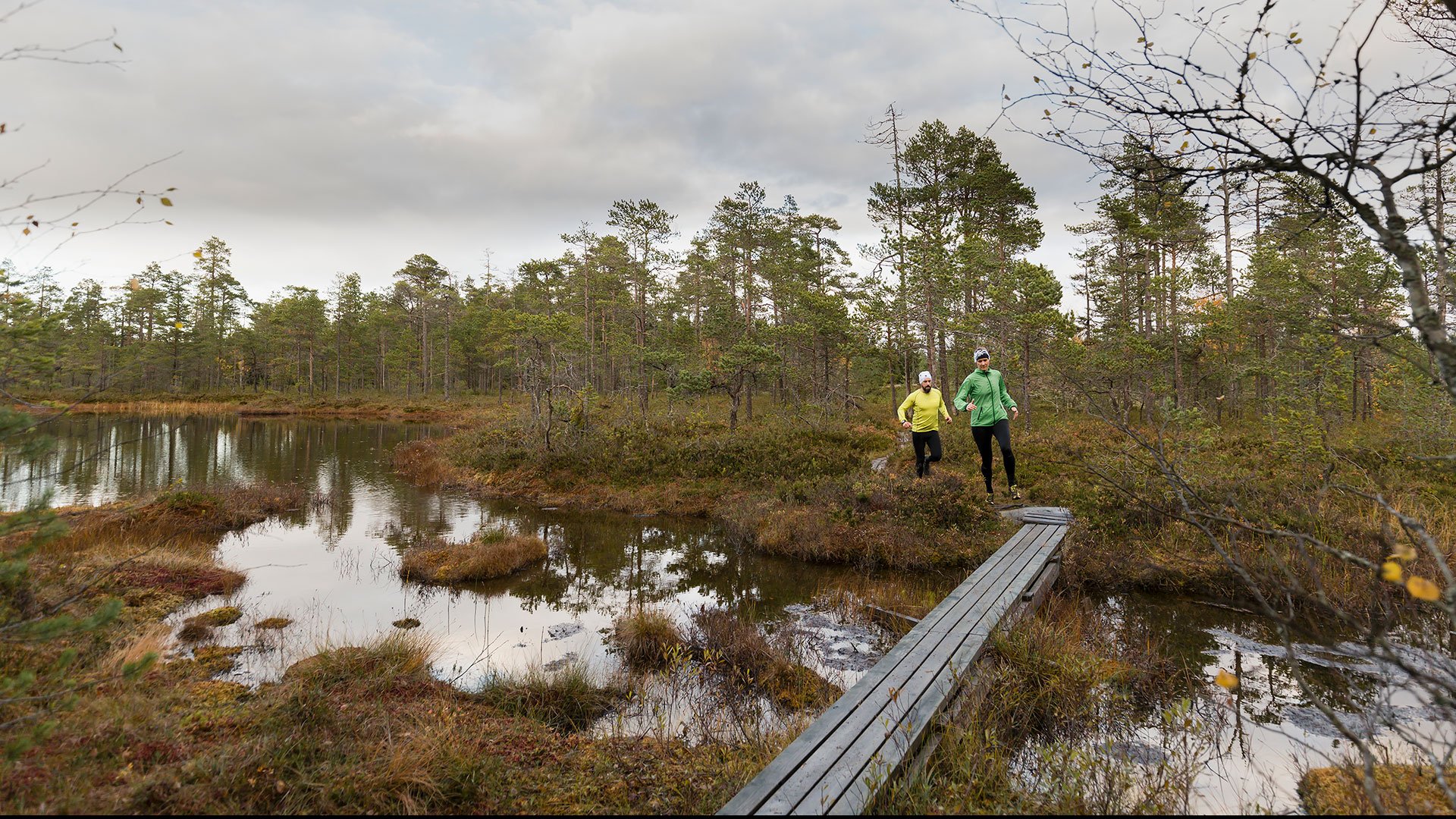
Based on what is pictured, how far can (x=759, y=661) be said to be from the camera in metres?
6.55

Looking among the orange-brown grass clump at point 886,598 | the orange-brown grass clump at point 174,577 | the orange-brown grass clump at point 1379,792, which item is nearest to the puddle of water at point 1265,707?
the orange-brown grass clump at point 1379,792

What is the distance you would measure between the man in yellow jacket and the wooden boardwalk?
3435mm

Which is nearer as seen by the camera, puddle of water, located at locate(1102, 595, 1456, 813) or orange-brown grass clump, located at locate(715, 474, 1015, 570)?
puddle of water, located at locate(1102, 595, 1456, 813)

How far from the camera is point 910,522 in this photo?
1098 centimetres

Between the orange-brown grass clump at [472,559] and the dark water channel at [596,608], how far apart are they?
0.28m

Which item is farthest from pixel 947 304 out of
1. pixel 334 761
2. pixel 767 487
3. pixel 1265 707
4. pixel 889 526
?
pixel 334 761

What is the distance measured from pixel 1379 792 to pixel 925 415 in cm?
713

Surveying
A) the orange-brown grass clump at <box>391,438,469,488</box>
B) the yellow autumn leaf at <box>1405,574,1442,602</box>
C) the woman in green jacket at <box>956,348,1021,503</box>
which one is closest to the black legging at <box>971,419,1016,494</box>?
the woman in green jacket at <box>956,348,1021,503</box>

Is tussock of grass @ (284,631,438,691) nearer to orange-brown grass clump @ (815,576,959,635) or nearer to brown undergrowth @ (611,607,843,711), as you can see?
brown undergrowth @ (611,607,843,711)

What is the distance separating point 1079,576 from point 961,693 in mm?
5857

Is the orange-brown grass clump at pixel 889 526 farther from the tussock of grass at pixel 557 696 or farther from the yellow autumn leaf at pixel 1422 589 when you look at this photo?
the yellow autumn leaf at pixel 1422 589

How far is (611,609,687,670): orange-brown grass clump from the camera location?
22.5 feet

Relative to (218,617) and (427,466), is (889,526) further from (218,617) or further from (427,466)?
(427,466)

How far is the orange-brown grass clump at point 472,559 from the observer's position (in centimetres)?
1013
